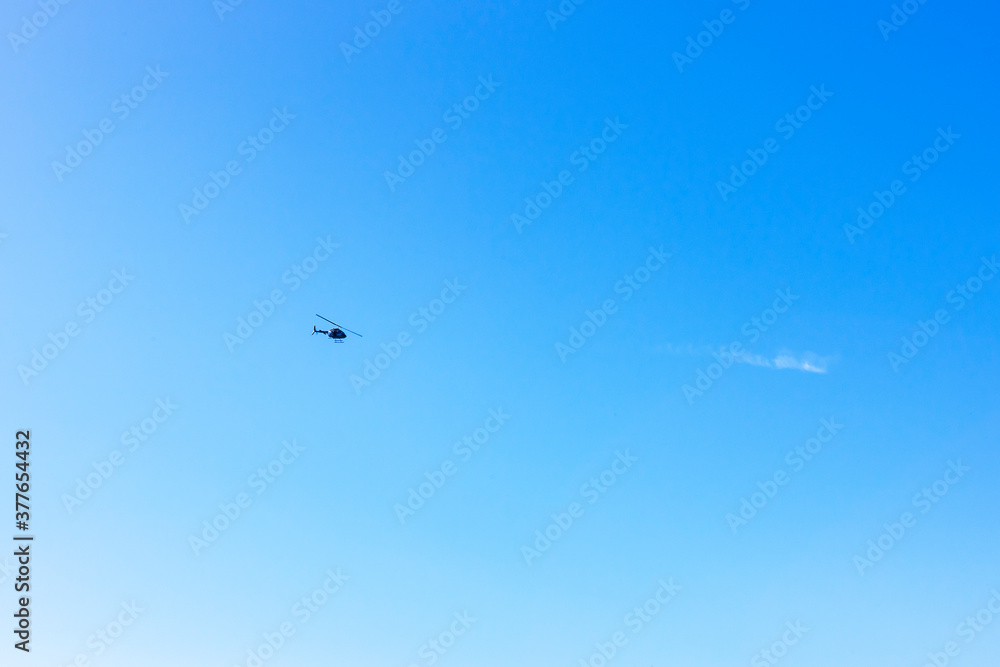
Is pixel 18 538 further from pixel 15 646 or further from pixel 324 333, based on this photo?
pixel 324 333

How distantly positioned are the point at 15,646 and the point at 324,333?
5089 cm

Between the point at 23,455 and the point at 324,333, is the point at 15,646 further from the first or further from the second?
the point at 324,333

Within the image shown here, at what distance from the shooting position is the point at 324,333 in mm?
114188

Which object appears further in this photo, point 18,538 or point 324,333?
point 324,333

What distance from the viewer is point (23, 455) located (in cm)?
7362

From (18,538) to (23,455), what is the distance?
6.69 m

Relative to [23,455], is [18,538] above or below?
below

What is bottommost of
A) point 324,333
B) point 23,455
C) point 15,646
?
point 15,646

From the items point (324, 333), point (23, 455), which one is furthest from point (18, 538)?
point (324, 333)

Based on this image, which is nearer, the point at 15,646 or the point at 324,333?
the point at 15,646

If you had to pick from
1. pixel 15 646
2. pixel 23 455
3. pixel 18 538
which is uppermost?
pixel 23 455

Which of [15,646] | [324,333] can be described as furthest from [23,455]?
[324,333]

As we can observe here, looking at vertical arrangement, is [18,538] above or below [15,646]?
above

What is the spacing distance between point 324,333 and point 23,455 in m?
45.0
